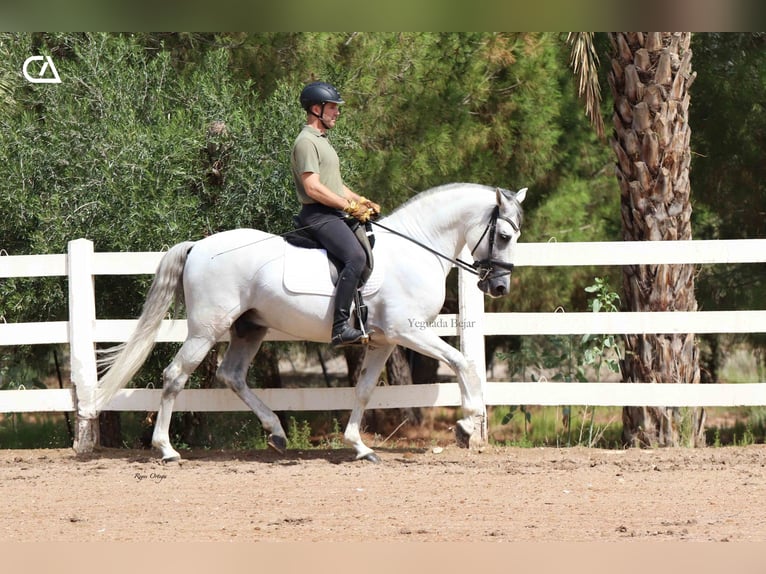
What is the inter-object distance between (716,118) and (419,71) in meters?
3.80

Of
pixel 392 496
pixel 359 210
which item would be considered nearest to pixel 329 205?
pixel 359 210

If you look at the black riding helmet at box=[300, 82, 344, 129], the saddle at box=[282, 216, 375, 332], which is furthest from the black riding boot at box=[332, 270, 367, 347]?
the black riding helmet at box=[300, 82, 344, 129]

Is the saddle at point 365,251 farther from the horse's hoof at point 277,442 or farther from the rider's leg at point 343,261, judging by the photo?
the horse's hoof at point 277,442

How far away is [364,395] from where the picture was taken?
292 inches

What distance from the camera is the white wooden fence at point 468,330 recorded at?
7.61 m

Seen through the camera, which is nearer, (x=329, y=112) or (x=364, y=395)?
(x=329, y=112)

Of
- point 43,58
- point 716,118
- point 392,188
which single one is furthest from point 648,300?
point 43,58

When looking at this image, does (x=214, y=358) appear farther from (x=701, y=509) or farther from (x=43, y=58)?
(x=701, y=509)

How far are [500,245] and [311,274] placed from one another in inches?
58.2

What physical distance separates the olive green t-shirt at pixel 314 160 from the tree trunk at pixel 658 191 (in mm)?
3040

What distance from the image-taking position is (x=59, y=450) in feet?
27.1

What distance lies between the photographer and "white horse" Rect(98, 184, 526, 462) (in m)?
7.09

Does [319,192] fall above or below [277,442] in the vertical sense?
above
